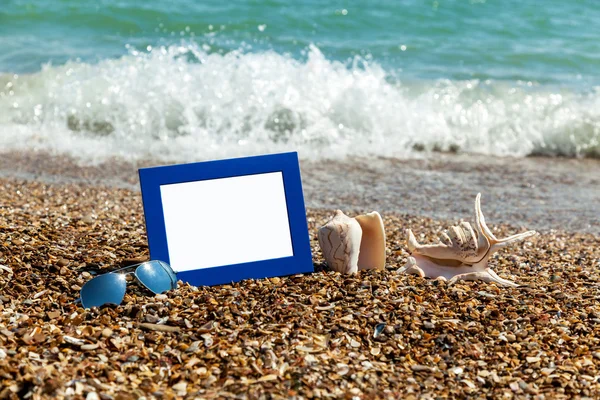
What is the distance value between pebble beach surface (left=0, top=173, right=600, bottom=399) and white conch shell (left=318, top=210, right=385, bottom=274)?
8 centimetres

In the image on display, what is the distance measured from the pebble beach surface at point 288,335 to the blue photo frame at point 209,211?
0.08 m

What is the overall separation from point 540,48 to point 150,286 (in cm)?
1092

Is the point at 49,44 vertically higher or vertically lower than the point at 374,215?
higher

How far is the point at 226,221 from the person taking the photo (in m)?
3.67

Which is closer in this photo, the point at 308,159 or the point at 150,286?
the point at 150,286

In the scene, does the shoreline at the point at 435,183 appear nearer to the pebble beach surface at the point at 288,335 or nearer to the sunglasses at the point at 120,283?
the pebble beach surface at the point at 288,335

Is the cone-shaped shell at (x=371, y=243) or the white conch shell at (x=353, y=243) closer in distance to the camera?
the white conch shell at (x=353, y=243)

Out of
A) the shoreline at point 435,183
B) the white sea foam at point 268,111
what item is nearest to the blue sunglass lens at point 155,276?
the shoreline at point 435,183

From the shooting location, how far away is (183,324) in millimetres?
3172

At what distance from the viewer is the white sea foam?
30.5 ft

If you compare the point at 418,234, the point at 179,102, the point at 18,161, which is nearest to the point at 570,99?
the point at 179,102

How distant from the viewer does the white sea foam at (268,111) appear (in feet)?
30.5

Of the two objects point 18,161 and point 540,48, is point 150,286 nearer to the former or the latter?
point 18,161

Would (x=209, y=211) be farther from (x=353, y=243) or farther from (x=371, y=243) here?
(x=371, y=243)
